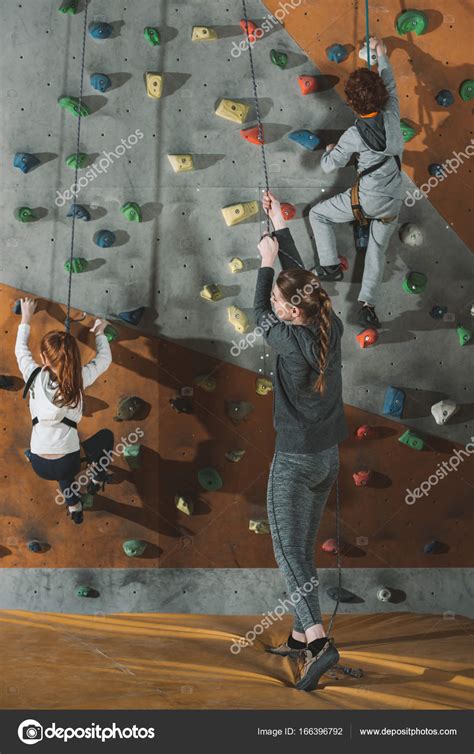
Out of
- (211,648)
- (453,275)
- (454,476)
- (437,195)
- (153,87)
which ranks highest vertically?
(153,87)

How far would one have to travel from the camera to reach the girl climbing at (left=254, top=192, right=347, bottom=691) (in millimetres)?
3410

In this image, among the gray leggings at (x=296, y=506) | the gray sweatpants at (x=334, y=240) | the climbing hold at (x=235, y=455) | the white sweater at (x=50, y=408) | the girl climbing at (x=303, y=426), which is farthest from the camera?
the climbing hold at (x=235, y=455)

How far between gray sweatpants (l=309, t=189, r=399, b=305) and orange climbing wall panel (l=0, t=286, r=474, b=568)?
2.36ft

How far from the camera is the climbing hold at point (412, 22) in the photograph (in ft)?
14.9

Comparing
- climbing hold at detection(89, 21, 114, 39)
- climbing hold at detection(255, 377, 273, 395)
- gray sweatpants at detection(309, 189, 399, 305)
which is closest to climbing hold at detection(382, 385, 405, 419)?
gray sweatpants at detection(309, 189, 399, 305)

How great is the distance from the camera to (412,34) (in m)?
4.59

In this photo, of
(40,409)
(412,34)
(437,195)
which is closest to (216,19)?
(412,34)

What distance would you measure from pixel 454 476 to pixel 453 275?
1134mm

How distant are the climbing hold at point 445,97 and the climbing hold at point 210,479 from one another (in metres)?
2.37

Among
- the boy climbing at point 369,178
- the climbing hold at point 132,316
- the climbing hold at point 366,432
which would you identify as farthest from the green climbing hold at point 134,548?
the boy climbing at point 369,178

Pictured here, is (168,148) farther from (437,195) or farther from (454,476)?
(454,476)

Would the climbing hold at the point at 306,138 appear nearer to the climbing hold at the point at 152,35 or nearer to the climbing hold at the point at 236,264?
the climbing hold at the point at 236,264

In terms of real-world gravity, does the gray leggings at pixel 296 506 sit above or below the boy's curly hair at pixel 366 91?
below

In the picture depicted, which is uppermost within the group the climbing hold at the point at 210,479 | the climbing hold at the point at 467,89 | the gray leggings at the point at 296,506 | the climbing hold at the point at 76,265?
the climbing hold at the point at 467,89
